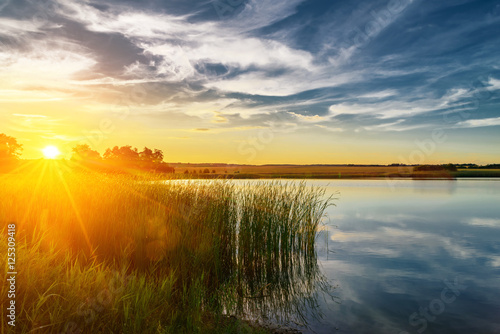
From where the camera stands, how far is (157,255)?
8875 mm

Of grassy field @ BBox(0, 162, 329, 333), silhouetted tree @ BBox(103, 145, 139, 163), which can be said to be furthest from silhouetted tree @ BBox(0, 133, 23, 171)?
grassy field @ BBox(0, 162, 329, 333)

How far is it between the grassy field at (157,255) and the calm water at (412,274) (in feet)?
3.95

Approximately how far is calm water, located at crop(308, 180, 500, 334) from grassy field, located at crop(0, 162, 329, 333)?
120 centimetres

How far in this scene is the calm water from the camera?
344 inches

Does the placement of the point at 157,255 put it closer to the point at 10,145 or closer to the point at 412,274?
the point at 412,274

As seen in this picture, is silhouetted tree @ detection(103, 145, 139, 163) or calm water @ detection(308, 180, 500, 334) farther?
silhouetted tree @ detection(103, 145, 139, 163)

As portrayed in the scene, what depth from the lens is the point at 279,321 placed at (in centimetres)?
835

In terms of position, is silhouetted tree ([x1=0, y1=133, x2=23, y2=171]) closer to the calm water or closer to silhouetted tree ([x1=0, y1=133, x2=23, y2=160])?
silhouetted tree ([x1=0, y1=133, x2=23, y2=160])

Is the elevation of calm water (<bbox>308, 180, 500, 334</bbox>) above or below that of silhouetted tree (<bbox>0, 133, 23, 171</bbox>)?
below

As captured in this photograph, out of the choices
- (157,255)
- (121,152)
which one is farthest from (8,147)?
(157,255)

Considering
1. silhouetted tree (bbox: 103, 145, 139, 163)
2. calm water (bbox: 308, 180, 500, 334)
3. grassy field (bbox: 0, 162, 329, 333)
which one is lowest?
calm water (bbox: 308, 180, 500, 334)

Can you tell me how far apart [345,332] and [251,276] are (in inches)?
165

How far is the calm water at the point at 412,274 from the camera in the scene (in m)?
8.74

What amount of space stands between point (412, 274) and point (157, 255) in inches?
392
